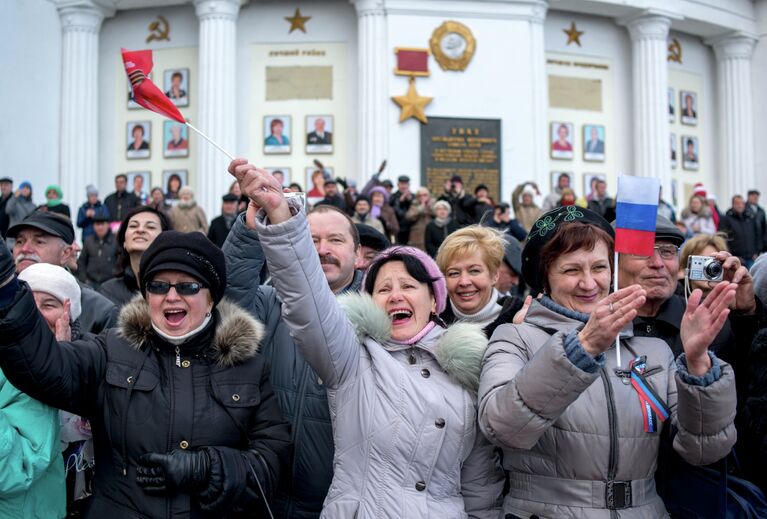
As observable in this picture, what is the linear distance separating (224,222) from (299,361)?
27.4 feet

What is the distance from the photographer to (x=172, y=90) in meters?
18.2

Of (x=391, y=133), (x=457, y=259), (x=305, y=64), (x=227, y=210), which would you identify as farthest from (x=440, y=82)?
(x=457, y=259)

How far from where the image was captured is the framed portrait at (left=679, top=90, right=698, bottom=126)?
69.1ft

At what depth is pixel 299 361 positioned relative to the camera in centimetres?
316

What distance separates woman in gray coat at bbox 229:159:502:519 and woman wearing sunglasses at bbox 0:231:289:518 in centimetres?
35

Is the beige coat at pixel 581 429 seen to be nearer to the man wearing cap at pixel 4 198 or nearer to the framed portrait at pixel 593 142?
the man wearing cap at pixel 4 198

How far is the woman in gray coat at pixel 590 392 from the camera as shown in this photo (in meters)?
2.27

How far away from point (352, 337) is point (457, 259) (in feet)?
4.79

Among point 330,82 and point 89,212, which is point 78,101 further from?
point 330,82

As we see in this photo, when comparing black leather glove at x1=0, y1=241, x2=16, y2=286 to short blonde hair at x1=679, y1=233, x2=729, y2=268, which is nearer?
black leather glove at x1=0, y1=241, x2=16, y2=286

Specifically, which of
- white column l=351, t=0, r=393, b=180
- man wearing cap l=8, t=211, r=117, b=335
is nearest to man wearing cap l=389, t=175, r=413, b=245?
white column l=351, t=0, r=393, b=180

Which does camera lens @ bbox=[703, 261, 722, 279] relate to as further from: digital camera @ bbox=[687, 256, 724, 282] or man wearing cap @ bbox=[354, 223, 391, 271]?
man wearing cap @ bbox=[354, 223, 391, 271]

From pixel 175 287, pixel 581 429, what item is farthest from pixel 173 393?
pixel 581 429

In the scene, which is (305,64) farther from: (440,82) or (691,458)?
(691,458)
